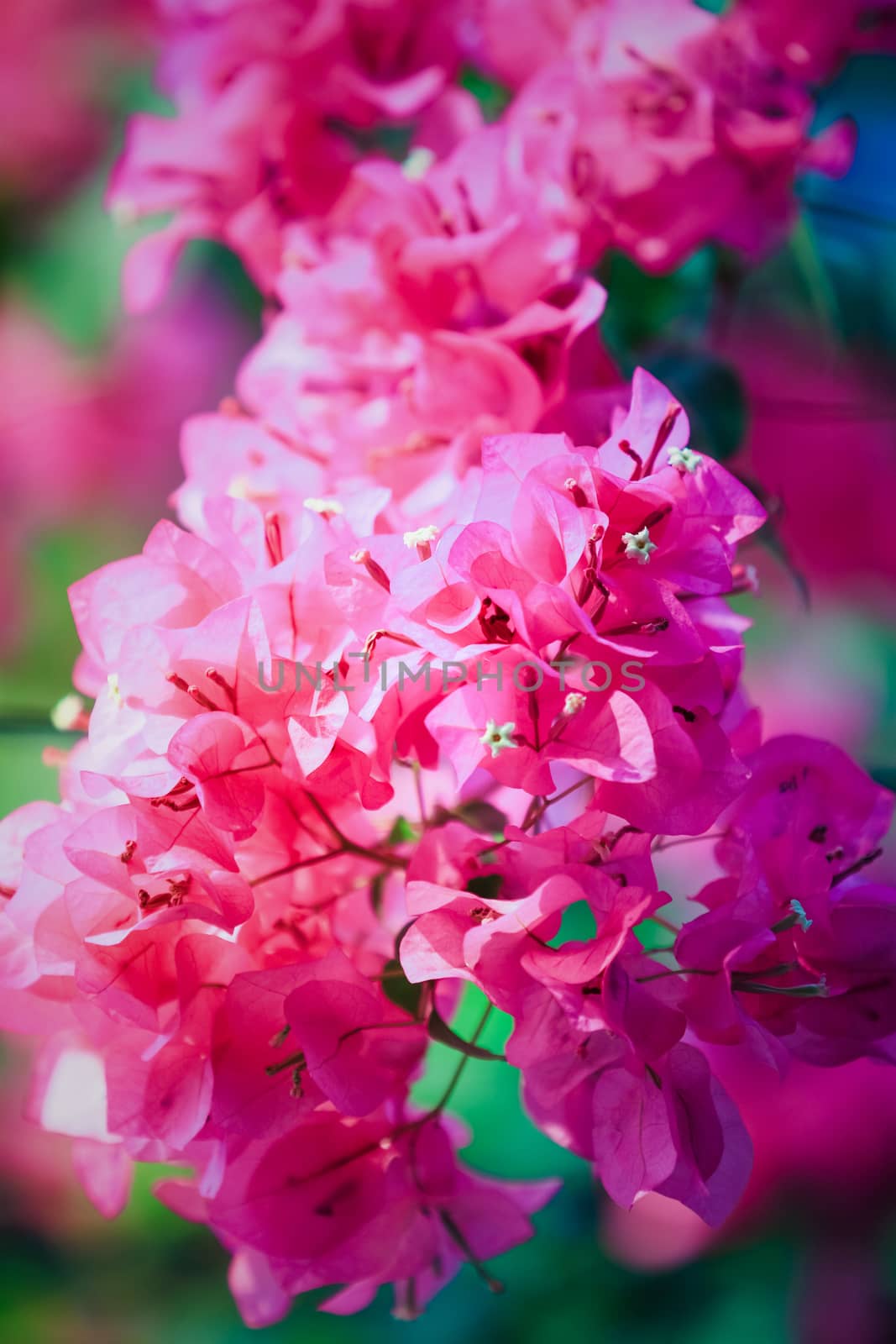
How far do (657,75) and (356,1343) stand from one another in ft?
2.73

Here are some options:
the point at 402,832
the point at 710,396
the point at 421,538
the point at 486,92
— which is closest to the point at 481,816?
the point at 402,832

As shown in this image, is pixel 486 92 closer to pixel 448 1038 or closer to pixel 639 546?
pixel 639 546

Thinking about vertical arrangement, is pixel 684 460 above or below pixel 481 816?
above

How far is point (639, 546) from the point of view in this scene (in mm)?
386

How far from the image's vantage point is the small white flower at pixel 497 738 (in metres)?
0.37

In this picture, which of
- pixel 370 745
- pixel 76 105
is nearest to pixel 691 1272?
pixel 370 745

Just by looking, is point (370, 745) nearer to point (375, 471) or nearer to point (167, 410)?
point (375, 471)

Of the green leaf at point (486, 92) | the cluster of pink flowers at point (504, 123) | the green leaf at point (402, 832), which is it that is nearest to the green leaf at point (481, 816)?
the green leaf at point (402, 832)

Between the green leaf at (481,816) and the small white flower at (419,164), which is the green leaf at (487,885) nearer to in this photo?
the green leaf at (481,816)

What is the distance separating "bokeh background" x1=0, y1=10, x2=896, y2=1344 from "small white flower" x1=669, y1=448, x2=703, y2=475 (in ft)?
0.97

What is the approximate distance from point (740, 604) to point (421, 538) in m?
0.44

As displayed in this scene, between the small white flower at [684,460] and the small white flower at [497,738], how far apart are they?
0.36ft

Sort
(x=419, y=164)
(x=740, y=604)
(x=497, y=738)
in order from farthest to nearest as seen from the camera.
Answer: (x=740, y=604) < (x=419, y=164) < (x=497, y=738)

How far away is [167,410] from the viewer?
0.97 m
